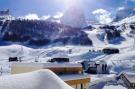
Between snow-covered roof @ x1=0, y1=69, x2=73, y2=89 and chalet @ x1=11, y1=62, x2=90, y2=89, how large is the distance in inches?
577

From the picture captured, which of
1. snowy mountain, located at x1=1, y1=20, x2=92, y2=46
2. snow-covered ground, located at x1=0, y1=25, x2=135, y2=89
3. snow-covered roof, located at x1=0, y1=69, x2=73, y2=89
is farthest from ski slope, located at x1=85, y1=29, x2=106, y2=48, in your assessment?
snow-covered roof, located at x1=0, y1=69, x2=73, y2=89

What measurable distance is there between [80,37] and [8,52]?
136 ft

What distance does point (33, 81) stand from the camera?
7.12 metres

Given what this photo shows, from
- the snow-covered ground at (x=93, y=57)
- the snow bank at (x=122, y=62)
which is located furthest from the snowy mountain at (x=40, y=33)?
the snow bank at (x=122, y=62)

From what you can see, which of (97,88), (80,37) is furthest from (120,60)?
(80,37)

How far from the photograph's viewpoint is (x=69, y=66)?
83.8 ft

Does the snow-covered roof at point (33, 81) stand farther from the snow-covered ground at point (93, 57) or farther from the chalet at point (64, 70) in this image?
the snow-covered ground at point (93, 57)

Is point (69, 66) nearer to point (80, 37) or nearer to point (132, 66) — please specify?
point (132, 66)

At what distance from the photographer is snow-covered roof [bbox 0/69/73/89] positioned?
259 inches

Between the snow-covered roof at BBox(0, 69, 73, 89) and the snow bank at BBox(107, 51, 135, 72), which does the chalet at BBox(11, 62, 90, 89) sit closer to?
the snow-covered roof at BBox(0, 69, 73, 89)

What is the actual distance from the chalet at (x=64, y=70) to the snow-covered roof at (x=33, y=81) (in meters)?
14.7

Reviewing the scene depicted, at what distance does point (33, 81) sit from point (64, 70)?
1788cm

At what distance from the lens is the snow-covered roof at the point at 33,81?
657cm

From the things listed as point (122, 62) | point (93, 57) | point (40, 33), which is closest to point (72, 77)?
point (122, 62)
